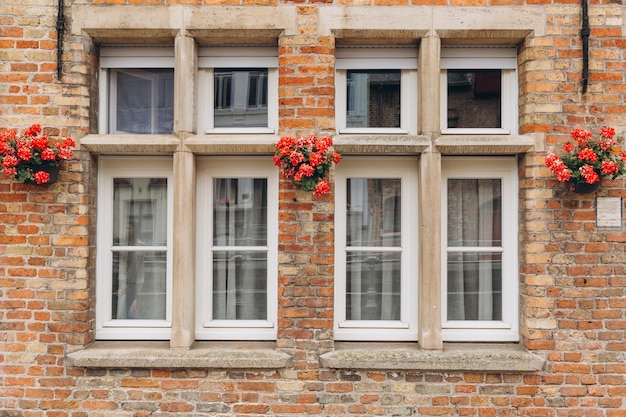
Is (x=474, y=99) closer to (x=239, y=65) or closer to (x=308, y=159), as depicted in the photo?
(x=308, y=159)

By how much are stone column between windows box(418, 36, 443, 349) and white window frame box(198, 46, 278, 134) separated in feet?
3.72

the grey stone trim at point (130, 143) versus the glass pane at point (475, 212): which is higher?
the grey stone trim at point (130, 143)

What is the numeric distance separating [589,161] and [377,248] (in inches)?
63.2

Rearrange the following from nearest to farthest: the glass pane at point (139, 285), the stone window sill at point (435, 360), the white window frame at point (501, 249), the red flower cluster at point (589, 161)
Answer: the red flower cluster at point (589, 161) → the stone window sill at point (435, 360) → the white window frame at point (501, 249) → the glass pane at point (139, 285)

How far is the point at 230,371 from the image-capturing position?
393 cm

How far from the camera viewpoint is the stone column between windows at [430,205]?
397 centimetres

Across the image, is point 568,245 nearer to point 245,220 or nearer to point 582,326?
point 582,326

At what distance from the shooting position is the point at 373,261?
4.22 metres

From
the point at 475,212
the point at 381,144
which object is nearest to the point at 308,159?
the point at 381,144

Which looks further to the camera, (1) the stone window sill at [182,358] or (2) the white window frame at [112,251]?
(2) the white window frame at [112,251]

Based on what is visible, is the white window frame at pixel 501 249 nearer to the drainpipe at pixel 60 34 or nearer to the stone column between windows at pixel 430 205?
the stone column between windows at pixel 430 205

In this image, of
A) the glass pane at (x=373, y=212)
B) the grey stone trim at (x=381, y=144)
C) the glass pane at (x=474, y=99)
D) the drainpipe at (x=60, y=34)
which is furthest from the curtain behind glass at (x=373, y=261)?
the drainpipe at (x=60, y=34)

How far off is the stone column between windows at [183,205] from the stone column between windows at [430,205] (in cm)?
172

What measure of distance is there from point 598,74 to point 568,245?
1259 mm
